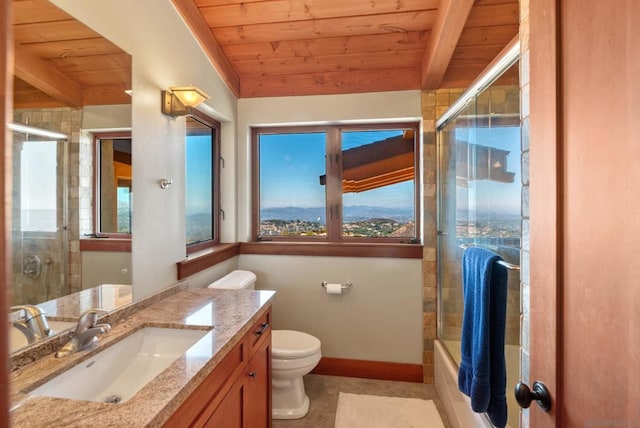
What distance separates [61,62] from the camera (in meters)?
1.16

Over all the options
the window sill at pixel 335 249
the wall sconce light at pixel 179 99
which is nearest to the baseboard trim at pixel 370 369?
the window sill at pixel 335 249

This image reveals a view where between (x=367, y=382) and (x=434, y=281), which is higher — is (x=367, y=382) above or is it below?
below

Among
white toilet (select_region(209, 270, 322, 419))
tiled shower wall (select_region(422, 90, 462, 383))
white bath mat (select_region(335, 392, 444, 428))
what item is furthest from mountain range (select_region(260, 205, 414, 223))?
white bath mat (select_region(335, 392, 444, 428))

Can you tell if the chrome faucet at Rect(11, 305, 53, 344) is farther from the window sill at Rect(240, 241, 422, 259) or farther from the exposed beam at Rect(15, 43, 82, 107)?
the window sill at Rect(240, 241, 422, 259)

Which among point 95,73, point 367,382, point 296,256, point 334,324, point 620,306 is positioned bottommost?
point 367,382

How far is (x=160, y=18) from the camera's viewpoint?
1.66 m

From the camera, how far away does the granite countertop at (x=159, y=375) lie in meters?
0.72

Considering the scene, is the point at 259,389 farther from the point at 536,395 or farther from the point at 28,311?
the point at 536,395

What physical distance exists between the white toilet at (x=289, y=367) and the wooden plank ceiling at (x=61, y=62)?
49.8 inches

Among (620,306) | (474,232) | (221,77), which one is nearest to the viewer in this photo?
(620,306)

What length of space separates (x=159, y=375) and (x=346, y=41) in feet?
7.46

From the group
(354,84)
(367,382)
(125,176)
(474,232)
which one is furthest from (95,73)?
(367,382)

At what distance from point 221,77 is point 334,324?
2135 millimetres

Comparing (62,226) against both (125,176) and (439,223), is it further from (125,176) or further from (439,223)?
(439,223)
